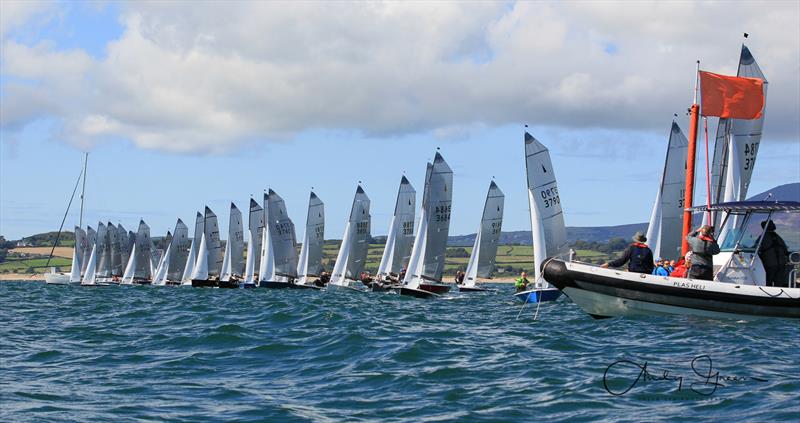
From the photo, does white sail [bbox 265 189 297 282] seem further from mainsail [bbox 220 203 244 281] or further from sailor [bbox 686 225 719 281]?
sailor [bbox 686 225 719 281]

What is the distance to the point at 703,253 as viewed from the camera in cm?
2319

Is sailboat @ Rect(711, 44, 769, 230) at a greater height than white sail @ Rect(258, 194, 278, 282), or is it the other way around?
sailboat @ Rect(711, 44, 769, 230)

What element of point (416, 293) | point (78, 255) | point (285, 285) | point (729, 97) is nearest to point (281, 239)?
point (285, 285)

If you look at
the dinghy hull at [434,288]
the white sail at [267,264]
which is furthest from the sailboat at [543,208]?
the white sail at [267,264]

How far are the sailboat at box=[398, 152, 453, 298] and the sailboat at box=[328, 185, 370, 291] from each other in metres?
14.1

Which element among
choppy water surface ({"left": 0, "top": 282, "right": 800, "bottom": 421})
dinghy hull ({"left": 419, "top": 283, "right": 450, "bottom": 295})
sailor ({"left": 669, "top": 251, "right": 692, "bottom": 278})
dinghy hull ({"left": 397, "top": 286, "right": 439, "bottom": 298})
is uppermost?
sailor ({"left": 669, "top": 251, "right": 692, "bottom": 278})

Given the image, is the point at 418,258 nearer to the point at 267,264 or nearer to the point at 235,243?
the point at 267,264

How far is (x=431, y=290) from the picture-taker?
5425cm

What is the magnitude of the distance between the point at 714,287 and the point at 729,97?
13.2m

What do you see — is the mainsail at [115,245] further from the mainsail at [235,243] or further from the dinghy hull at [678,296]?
the dinghy hull at [678,296]

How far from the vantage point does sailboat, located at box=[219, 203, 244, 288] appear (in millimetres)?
85656

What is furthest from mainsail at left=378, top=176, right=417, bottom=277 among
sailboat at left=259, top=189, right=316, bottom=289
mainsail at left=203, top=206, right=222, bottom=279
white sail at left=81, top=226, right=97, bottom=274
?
white sail at left=81, top=226, right=97, bottom=274

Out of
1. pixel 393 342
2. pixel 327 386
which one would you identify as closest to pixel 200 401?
pixel 327 386

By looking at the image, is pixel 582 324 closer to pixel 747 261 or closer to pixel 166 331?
pixel 747 261
